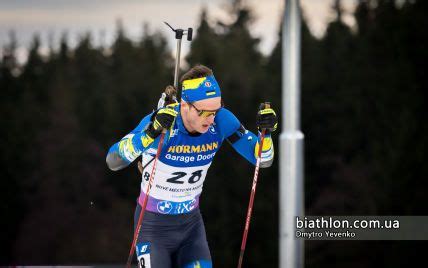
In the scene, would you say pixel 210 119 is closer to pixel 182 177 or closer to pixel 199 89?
pixel 199 89

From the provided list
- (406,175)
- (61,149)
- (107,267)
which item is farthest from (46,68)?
(107,267)

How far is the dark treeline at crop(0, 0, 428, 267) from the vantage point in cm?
4084

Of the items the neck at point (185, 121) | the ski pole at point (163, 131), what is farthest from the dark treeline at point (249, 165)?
the neck at point (185, 121)

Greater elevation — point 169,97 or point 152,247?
point 169,97

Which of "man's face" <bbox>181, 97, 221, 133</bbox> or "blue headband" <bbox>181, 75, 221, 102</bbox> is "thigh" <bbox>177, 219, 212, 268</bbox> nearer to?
"man's face" <bbox>181, 97, 221, 133</bbox>

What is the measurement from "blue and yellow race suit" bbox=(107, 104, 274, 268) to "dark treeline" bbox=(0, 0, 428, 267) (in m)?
34.8

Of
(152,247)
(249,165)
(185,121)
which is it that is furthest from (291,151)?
(249,165)

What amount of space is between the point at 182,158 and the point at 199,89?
0.58 meters

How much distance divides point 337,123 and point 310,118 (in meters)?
2.10

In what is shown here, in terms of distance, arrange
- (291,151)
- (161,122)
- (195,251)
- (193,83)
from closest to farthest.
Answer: (291,151) < (161,122) < (193,83) < (195,251)

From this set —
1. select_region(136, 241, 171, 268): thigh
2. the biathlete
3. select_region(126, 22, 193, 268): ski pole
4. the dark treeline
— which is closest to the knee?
the biathlete

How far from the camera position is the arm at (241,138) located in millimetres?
5395

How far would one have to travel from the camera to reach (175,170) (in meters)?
5.17

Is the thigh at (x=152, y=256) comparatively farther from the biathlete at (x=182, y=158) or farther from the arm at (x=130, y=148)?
the arm at (x=130, y=148)
